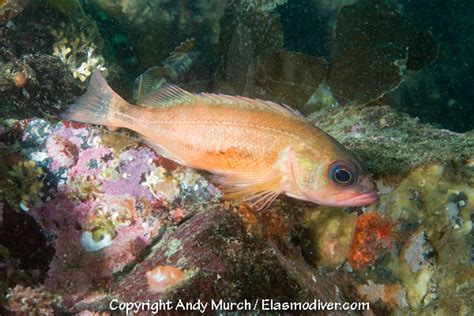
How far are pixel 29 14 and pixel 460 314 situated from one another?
659cm

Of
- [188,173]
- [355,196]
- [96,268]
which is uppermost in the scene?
[355,196]

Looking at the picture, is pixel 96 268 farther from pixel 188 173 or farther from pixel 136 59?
pixel 136 59

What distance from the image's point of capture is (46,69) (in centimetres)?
464

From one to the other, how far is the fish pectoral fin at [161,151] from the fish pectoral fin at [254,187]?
0.55 meters

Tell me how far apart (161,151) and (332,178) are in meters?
1.57

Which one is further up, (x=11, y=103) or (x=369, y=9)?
(x=369, y=9)

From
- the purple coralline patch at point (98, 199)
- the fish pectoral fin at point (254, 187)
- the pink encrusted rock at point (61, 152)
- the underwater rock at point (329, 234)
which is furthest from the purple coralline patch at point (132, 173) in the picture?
the underwater rock at point (329, 234)

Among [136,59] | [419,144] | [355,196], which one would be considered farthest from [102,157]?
[136,59]

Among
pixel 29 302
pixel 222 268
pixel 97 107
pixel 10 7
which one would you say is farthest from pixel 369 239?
pixel 10 7

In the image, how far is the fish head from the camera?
2.74 metres

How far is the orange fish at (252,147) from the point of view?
9.13ft

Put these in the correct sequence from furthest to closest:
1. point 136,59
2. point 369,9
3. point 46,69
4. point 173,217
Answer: point 136,59
point 369,9
point 46,69
point 173,217

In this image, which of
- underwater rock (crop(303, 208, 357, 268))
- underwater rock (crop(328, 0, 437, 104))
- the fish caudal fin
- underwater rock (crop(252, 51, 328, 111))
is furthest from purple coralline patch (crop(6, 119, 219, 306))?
underwater rock (crop(328, 0, 437, 104))

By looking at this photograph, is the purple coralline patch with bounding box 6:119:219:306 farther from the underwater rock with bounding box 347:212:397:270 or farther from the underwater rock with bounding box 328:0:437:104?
the underwater rock with bounding box 328:0:437:104
